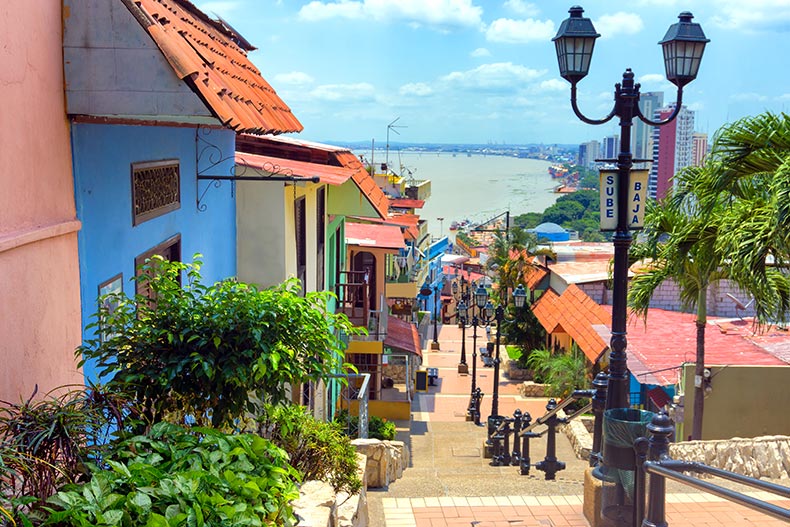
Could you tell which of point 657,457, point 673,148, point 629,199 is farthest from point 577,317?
point 673,148

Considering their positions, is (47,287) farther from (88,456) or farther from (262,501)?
(262,501)

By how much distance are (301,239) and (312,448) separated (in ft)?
21.2

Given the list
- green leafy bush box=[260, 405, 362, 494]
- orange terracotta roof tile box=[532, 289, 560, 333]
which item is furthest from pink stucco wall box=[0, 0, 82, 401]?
orange terracotta roof tile box=[532, 289, 560, 333]

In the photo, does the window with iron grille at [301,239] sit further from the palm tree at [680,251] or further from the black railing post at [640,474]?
the black railing post at [640,474]

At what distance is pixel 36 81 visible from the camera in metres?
4.03

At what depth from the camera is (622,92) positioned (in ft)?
23.6

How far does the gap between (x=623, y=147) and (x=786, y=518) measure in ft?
14.3

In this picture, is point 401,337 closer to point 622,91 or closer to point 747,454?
point 747,454

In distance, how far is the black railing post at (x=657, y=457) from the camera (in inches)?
199

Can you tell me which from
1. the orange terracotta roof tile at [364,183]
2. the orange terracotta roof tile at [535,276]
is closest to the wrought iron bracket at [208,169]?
the orange terracotta roof tile at [364,183]

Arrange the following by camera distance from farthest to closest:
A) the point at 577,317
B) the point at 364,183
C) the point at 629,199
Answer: the point at 577,317, the point at 364,183, the point at 629,199

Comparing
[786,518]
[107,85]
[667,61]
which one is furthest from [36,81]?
[667,61]

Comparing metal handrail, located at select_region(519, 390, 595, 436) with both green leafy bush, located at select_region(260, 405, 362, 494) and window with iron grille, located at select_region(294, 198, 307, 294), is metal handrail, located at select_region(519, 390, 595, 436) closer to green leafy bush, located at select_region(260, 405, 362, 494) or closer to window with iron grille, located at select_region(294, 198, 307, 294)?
green leafy bush, located at select_region(260, 405, 362, 494)

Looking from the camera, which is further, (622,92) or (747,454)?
(747,454)
